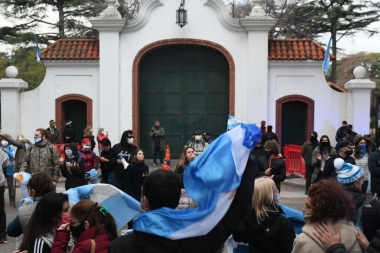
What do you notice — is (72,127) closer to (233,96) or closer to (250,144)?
(233,96)

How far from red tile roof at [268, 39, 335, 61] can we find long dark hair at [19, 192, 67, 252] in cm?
1758

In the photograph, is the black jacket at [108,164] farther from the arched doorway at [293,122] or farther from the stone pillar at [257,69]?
the arched doorway at [293,122]

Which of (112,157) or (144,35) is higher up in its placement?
(144,35)

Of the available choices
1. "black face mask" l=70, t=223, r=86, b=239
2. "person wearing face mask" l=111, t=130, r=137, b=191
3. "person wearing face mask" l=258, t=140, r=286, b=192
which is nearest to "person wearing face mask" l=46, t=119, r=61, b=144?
"person wearing face mask" l=111, t=130, r=137, b=191

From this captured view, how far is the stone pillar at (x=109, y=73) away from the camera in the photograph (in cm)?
2188

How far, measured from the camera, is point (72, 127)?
69.4 feet

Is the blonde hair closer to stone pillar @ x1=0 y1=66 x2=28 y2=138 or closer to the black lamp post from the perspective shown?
the black lamp post

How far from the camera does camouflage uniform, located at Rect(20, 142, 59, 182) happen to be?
1149 cm

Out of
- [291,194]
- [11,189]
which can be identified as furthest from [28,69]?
[291,194]

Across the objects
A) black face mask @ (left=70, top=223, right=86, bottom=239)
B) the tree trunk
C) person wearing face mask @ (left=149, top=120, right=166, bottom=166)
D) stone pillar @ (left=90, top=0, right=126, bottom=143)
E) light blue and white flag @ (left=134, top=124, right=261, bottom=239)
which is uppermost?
the tree trunk

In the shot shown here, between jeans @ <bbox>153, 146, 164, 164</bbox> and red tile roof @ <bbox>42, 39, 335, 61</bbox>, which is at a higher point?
red tile roof @ <bbox>42, 39, 335, 61</bbox>

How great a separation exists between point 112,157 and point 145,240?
8023mm

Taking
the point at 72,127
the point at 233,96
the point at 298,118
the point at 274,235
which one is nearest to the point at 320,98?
the point at 298,118

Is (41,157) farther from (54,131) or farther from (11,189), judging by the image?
(54,131)
